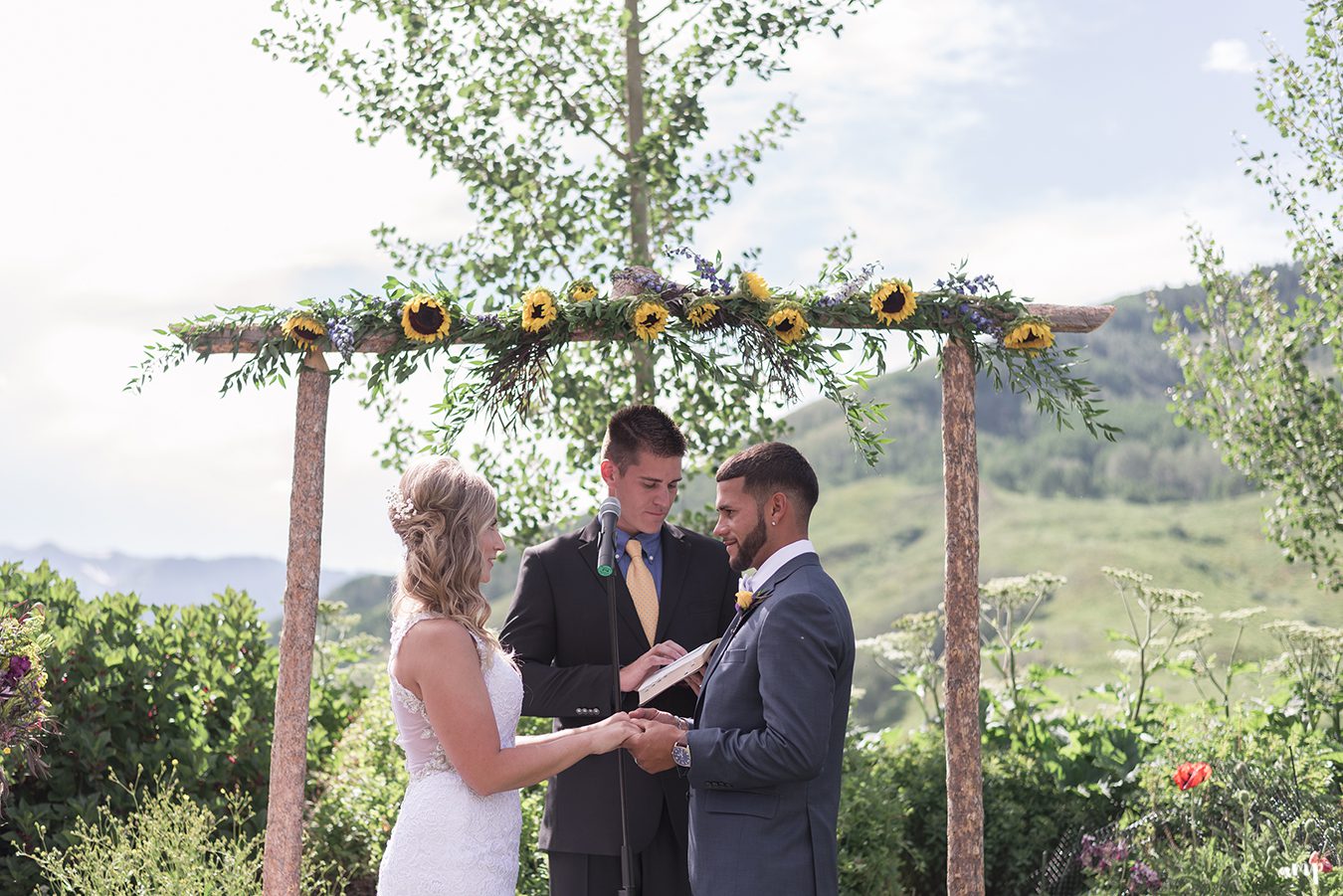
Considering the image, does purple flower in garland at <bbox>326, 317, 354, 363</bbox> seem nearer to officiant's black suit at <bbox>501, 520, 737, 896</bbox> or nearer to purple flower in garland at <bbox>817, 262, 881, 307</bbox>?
officiant's black suit at <bbox>501, 520, 737, 896</bbox>

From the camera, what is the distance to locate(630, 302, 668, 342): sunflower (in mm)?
5371

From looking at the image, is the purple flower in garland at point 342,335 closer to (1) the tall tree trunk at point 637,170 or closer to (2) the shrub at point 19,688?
(2) the shrub at point 19,688

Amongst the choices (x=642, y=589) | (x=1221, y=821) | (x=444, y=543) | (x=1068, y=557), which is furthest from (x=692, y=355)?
(x=1068, y=557)

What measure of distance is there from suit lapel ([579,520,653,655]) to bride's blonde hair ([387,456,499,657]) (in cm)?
100

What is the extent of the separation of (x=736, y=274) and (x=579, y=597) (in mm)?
1879

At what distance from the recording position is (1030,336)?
18.3 feet

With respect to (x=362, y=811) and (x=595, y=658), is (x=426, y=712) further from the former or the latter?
(x=362, y=811)

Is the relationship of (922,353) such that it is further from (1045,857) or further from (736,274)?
(1045,857)

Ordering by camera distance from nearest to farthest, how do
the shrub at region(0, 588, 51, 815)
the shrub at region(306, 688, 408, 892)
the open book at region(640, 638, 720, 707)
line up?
the open book at region(640, 638, 720, 707) → the shrub at region(0, 588, 51, 815) → the shrub at region(306, 688, 408, 892)

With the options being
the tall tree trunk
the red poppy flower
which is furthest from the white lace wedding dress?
the tall tree trunk

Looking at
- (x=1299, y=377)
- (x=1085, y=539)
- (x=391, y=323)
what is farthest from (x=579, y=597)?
(x=1085, y=539)

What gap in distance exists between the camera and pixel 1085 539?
11012 centimetres

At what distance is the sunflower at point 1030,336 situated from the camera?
5562mm

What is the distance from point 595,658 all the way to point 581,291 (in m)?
1.83
